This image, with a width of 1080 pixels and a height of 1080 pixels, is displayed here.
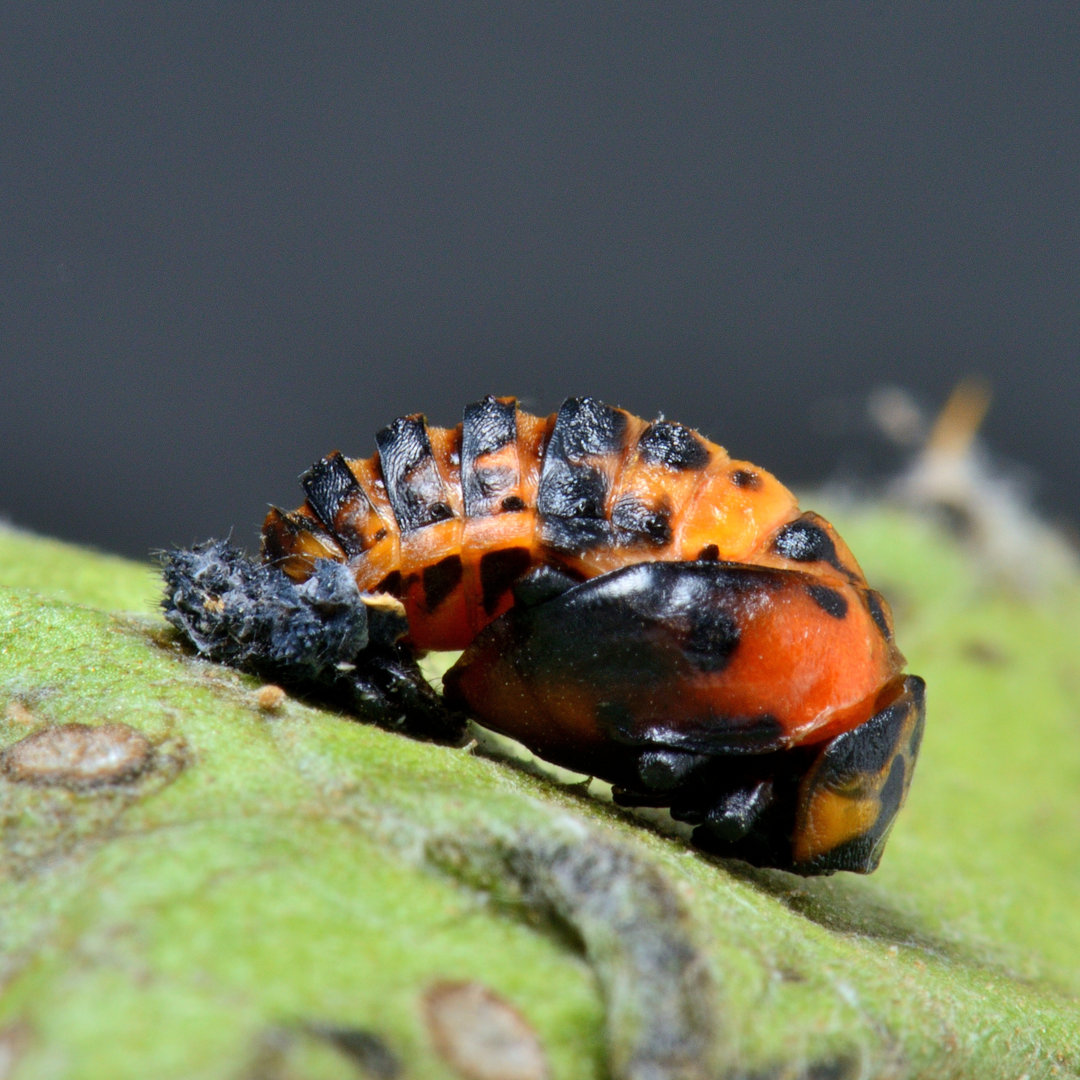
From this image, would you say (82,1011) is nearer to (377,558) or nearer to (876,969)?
(377,558)

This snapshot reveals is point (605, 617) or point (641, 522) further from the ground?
point (641, 522)

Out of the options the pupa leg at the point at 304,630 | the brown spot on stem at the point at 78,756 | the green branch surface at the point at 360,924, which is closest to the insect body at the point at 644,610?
the pupa leg at the point at 304,630

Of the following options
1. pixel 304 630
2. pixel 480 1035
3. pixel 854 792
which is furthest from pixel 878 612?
pixel 480 1035

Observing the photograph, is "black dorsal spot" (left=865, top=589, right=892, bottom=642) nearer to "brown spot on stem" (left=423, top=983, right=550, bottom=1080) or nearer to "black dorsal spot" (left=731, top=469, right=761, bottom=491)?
"black dorsal spot" (left=731, top=469, right=761, bottom=491)

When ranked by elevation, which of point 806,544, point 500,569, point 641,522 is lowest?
point 500,569

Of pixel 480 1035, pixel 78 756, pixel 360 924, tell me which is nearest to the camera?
pixel 480 1035

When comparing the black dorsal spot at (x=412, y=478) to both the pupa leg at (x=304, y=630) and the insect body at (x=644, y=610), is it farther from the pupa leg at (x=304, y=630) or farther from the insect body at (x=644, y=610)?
the pupa leg at (x=304, y=630)

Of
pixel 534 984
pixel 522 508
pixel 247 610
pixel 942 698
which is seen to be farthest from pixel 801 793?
pixel 942 698

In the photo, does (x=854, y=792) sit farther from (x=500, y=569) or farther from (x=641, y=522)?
(x=500, y=569)
